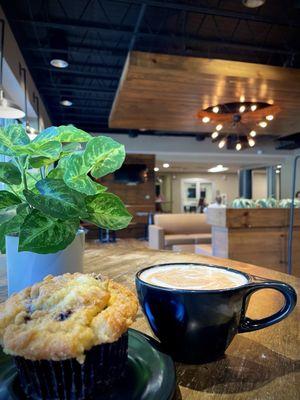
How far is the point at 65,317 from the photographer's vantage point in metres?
0.39

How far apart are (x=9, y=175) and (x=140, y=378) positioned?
422mm

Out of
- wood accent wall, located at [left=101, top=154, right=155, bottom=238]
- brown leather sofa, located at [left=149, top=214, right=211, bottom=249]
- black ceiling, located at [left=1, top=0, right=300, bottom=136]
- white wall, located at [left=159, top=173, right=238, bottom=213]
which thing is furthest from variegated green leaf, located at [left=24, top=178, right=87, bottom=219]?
white wall, located at [left=159, top=173, right=238, bottom=213]

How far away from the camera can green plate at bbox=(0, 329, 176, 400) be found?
0.37 m

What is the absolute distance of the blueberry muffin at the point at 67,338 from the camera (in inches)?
13.6

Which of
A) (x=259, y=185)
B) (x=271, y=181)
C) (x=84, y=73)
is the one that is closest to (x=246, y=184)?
(x=271, y=181)

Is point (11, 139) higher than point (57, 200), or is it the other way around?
point (11, 139)

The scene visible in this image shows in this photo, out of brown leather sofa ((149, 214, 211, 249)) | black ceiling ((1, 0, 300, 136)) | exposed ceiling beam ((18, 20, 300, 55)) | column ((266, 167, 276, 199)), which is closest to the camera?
black ceiling ((1, 0, 300, 136))

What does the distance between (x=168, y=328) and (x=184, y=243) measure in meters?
5.14

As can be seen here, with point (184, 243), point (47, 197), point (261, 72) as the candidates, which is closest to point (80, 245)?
point (47, 197)

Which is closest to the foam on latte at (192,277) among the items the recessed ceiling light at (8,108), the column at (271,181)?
the recessed ceiling light at (8,108)

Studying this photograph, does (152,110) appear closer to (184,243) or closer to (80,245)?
(184,243)

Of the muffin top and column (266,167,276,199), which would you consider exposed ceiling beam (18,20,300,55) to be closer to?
the muffin top

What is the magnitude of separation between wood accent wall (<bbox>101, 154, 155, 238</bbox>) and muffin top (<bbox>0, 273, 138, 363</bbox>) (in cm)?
904

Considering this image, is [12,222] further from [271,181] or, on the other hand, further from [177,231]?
[271,181]
